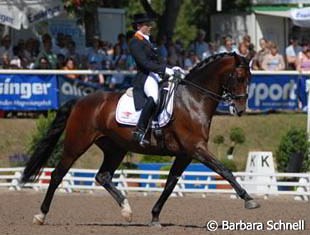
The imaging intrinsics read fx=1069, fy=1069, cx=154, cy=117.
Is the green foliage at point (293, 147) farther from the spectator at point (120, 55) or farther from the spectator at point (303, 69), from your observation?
the spectator at point (120, 55)

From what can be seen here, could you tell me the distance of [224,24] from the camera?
2922 centimetres

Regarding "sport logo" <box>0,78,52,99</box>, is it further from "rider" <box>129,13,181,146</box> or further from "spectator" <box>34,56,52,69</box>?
"rider" <box>129,13,181,146</box>

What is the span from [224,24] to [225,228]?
16927 mm

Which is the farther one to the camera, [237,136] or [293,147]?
[237,136]

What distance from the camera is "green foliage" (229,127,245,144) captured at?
21.5 m

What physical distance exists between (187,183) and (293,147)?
2.10 m

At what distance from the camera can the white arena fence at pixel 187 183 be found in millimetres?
18906

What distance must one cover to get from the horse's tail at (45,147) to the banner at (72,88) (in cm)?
836

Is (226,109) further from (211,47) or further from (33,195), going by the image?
(33,195)

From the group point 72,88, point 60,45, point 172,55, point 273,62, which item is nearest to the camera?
point 72,88

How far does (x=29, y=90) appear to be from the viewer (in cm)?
2273

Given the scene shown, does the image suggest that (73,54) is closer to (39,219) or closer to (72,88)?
(72,88)

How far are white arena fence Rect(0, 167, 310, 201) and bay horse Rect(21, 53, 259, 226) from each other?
214 inches

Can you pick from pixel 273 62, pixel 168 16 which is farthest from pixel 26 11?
pixel 273 62
